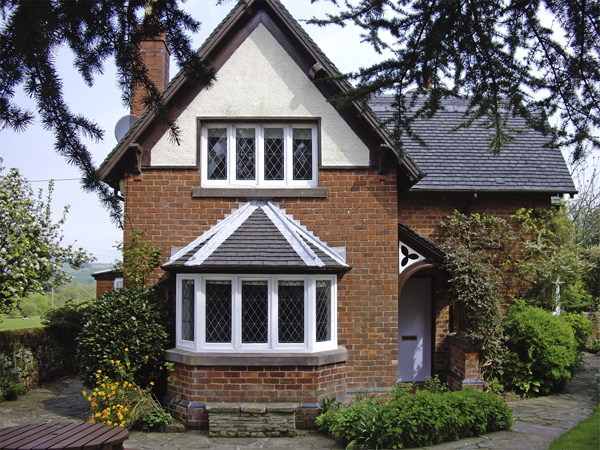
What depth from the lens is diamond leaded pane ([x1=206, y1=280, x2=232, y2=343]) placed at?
31.7ft

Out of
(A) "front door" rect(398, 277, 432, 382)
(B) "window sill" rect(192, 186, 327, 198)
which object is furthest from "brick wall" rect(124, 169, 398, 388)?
(A) "front door" rect(398, 277, 432, 382)

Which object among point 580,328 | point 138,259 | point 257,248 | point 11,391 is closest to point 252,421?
point 257,248

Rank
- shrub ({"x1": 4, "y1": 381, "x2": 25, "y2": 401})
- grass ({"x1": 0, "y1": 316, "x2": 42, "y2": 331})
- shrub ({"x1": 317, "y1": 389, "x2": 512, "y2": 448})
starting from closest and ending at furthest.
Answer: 1. shrub ({"x1": 317, "y1": 389, "x2": 512, "y2": 448})
2. shrub ({"x1": 4, "y1": 381, "x2": 25, "y2": 401})
3. grass ({"x1": 0, "y1": 316, "x2": 42, "y2": 331})

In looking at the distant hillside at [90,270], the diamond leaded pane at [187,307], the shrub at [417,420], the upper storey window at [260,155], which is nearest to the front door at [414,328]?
the shrub at [417,420]

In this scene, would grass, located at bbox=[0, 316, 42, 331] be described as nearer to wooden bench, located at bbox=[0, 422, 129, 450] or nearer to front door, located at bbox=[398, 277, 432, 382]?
wooden bench, located at bbox=[0, 422, 129, 450]

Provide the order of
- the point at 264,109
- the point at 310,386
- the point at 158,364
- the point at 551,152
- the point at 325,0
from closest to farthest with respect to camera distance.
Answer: the point at 325,0, the point at 310,386, the point at 158,364, the point at 264,109, the point at 551,152

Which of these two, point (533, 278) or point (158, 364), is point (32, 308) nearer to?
point (158, 364)

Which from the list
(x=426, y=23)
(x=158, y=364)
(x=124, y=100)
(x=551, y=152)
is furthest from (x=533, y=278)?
(x=124, y=100)

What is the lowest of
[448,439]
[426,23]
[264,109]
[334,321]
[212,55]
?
[448,439]

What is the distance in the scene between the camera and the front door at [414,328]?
13.0 metres

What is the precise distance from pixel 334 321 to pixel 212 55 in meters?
5.41

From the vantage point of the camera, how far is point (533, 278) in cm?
1310

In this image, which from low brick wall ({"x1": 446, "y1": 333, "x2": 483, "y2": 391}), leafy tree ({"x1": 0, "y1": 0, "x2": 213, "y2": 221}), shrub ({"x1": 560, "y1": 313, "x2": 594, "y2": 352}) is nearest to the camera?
leafy tree ({"x1": 0, "y1": 0, "x2": 213, "y2": 221})

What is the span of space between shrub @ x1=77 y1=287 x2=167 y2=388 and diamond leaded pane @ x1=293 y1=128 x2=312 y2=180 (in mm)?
3698
